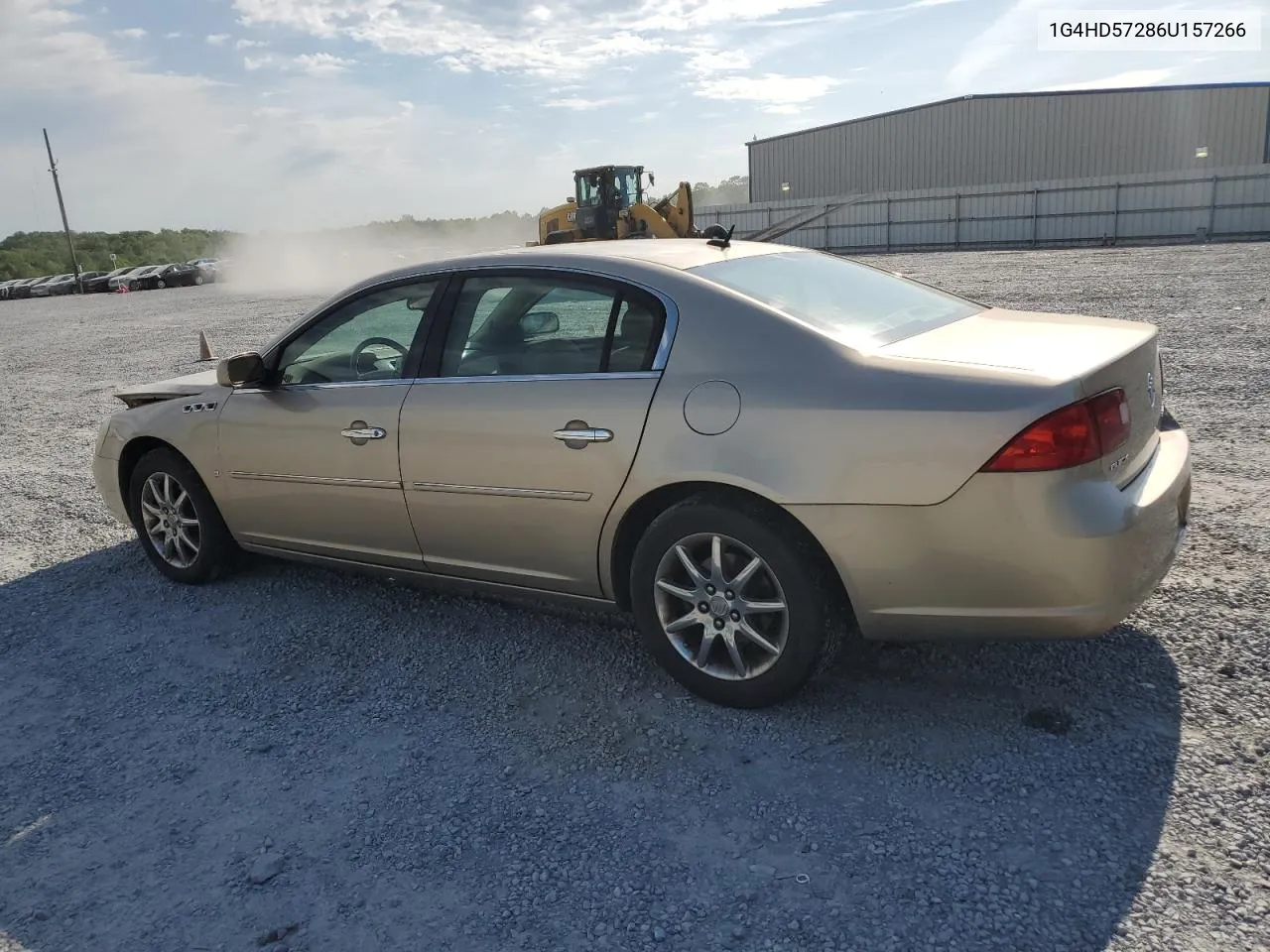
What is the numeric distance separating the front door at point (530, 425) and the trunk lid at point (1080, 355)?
0.94 m

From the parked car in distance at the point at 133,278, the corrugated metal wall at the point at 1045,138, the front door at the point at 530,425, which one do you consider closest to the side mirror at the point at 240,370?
the front door at the point at 530,425

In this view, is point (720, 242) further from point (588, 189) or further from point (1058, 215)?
point (1058, 215)

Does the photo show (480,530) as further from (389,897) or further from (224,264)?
(224,264)

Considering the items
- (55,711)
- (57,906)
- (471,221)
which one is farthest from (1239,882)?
(471,221)

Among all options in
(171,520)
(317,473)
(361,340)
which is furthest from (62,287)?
(317,473)

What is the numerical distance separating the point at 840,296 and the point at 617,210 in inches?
967

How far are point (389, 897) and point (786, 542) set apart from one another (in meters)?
1.55

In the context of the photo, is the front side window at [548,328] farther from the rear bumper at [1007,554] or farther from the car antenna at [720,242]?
the rear bumper at [1007,554]

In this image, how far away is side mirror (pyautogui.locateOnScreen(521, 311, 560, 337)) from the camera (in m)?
3.87

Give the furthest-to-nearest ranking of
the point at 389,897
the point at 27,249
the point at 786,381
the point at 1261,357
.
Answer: the point at 27,249
the point at 1261,357
the point at 786,381
the point at 389,897

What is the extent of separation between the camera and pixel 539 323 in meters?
3.88

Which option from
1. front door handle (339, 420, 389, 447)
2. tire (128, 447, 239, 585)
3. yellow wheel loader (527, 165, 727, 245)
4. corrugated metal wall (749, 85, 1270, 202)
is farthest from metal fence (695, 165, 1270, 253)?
front door handle (339, 420, 389, 447)

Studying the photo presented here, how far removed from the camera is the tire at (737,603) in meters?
3.13

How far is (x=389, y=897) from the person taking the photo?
103 inches
